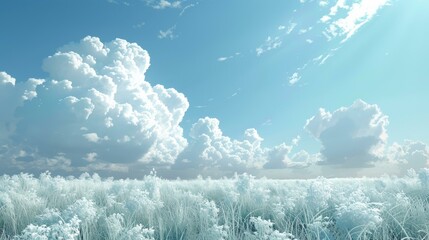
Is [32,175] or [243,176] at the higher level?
[32,175]

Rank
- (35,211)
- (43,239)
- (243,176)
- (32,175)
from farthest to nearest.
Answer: (32,175)
(243,176)
(35,211)
(43,239)

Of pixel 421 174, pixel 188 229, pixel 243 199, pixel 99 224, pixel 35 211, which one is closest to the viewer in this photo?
pixel 188 229

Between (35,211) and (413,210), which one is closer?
(413,210)

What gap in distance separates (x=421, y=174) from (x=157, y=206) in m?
9.82

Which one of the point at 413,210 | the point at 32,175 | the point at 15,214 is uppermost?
the point at 32,175

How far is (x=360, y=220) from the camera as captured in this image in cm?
512

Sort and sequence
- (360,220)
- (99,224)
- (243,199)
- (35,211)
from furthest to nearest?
(243,199), (35,211), (99,224), (360,220)

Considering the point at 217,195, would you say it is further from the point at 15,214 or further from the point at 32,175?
the point at 32,175

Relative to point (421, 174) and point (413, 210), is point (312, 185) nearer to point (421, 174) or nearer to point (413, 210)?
point (413, 210)

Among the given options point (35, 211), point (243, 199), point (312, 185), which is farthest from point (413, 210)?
point (35, 211)

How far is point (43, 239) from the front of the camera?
353cm

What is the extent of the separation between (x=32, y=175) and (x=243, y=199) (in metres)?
10.6

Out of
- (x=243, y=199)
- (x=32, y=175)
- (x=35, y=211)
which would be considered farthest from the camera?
(x=32, y=175)

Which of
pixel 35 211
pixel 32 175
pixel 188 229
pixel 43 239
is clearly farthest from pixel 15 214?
pixel 32 175
